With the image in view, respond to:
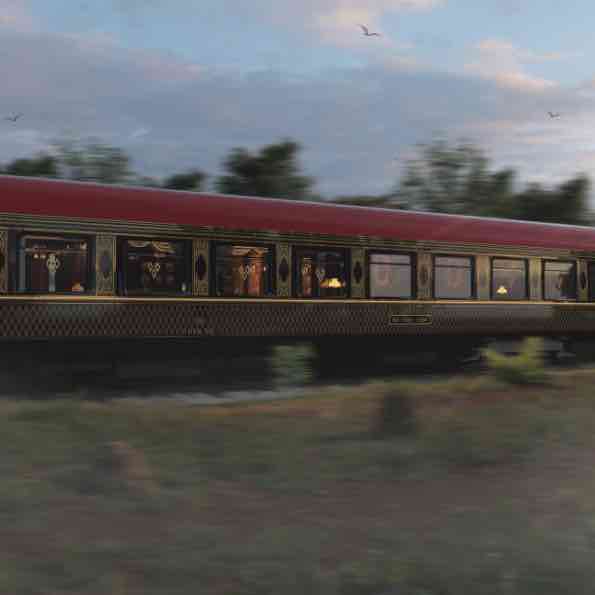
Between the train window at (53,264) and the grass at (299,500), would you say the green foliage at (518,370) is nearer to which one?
the grass at (299,500)

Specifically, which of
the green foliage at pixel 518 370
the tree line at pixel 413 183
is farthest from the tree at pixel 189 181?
the green foliage at pixel 518 370

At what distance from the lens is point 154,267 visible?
39.5ft

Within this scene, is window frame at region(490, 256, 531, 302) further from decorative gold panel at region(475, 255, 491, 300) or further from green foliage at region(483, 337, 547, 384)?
green foliage at region(483, 337, 547, 384)

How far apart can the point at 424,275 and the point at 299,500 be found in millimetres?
9491

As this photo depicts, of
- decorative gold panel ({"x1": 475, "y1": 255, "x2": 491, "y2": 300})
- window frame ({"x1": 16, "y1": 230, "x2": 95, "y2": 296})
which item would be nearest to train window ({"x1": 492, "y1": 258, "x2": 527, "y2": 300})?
decorative gold panel ({"x1": 475, "y1": 255, "x2": 491, "y2": 300})

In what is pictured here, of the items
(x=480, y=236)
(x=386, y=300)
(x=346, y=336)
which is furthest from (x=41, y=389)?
(x=480, y=236)

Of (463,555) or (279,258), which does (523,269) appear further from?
(463,555)

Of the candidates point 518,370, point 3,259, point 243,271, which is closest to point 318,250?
point 243,271

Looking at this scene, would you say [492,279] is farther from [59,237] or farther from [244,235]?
[59,237]

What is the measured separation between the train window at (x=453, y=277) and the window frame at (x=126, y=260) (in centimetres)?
458

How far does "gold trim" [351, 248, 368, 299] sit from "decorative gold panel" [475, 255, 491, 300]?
2.42 meters

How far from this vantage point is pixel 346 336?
13820mm

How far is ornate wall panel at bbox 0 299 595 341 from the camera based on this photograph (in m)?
11.3

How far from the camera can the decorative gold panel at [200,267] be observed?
1238 centimetres
